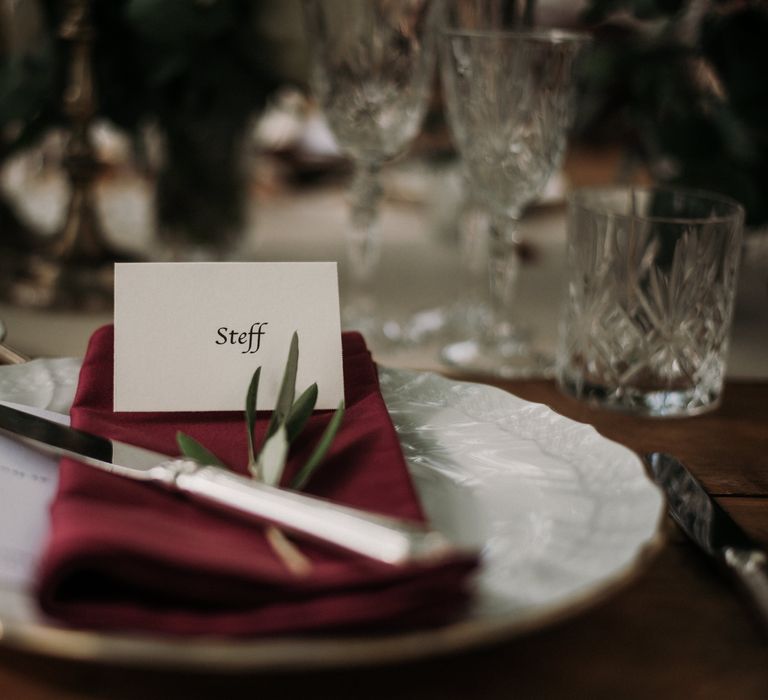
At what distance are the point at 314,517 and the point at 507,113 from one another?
43cm

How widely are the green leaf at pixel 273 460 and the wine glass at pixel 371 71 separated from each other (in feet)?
1.40

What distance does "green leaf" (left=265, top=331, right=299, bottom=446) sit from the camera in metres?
0.42

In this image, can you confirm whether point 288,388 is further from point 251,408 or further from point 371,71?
point 371,71

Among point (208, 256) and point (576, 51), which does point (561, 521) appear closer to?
point (576, 51)

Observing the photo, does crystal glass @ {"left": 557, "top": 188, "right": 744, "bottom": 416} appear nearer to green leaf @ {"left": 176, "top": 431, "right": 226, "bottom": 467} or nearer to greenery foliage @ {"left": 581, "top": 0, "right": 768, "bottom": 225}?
greenery foliage @ {"left": 581, "top": 0, "right": 768, "bottom": 225}

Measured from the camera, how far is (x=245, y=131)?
1.01 m

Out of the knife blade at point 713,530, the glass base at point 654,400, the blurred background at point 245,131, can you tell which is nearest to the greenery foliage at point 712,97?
the blurred background at point 245,131

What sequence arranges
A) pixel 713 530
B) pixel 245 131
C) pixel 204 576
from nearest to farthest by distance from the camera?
pixel 204 576 < pixel 713 530 < pixel 245 131

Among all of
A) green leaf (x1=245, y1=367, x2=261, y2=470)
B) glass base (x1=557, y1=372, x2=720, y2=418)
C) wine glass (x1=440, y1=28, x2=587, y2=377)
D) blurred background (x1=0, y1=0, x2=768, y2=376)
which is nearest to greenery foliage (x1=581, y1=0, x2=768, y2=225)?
blurred background (x1=0, y1=0, x2=768, y2=376)

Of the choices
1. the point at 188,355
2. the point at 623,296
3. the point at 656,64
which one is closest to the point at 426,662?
the point at 188,355

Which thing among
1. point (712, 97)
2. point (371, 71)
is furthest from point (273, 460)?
point (712, 97)

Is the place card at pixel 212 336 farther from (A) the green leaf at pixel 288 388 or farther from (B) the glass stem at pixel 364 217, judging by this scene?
(B) the glass stem at pixel 364 217

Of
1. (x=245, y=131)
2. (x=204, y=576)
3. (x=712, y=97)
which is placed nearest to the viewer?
(x=204, y=576)

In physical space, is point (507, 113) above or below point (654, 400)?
above
